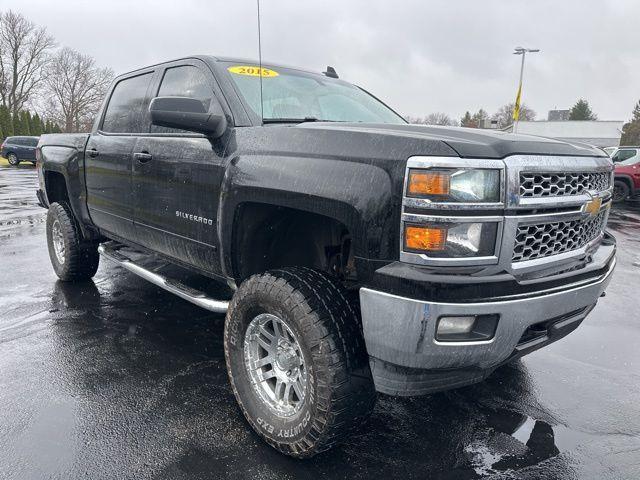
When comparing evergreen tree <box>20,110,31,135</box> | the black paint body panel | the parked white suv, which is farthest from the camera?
evergreen tree <box>20,110,31,135</box>

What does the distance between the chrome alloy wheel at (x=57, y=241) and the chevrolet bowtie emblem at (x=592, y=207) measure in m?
4.82

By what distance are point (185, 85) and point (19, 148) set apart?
29.5 meters

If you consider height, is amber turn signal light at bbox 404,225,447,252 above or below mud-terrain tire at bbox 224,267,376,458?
above

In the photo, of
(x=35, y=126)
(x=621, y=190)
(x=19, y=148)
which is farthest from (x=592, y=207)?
(x=35, y=126)

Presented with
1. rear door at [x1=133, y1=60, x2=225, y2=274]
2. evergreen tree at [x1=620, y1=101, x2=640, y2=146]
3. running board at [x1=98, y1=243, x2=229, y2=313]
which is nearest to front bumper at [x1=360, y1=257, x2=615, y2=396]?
running board at [x1=98, y1=243, x2=229, y2=313]

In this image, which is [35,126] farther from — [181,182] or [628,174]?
[181,182]

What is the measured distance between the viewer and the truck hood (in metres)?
1.88

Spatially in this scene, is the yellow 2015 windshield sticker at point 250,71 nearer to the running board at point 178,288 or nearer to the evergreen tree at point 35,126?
the running board at point 178,288

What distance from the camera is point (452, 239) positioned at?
1.84m

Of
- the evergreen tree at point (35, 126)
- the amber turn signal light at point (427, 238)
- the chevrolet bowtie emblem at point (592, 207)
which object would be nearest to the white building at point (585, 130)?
the evergreen tree at point (35, 126)

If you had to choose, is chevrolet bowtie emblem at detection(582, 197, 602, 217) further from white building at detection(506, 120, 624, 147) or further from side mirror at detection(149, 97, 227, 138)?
white building at detection(506, 120, 624, 147)

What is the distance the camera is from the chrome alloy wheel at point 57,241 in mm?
5066

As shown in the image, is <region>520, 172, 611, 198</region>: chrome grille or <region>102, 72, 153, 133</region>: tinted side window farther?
<region>102, 72, 153, 133</region>: tinted side window

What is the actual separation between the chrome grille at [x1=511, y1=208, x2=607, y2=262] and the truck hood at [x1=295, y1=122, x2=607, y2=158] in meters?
0.31
